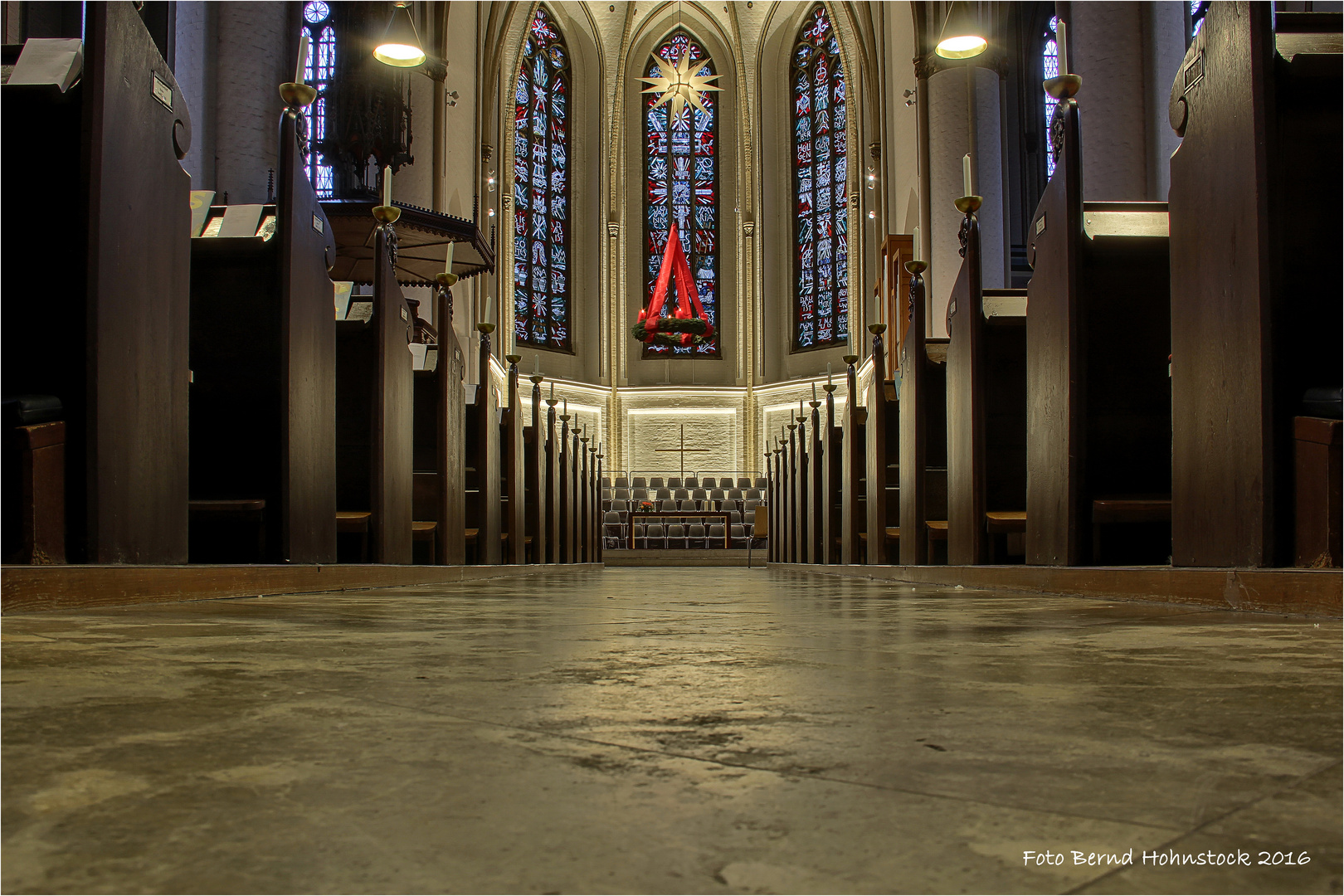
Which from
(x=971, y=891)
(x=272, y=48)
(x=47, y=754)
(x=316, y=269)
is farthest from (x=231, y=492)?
(x=272, y=48)

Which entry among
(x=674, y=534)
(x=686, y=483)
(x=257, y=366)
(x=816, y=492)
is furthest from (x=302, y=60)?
(x=686, y=483)

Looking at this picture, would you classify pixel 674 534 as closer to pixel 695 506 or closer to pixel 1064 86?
pixel 695 506

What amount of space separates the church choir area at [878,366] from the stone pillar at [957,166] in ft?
21.1

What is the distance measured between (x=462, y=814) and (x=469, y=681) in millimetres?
345

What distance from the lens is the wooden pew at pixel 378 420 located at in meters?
3.31

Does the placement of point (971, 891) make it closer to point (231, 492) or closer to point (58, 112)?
point (58, 112)

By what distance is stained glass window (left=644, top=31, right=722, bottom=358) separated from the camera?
56.3 feet

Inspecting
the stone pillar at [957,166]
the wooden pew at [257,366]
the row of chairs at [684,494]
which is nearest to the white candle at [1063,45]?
the wooden pew at [257,366]

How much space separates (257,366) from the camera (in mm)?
2799

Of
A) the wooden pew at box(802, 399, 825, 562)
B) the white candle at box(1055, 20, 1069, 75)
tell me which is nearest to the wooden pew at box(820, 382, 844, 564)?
the wooden pew at box(802, 399, 825, 562)

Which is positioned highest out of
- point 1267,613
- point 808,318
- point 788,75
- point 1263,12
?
point 788,75

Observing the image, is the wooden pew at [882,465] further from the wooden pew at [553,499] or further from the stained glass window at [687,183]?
the stained glass window at [687,183]

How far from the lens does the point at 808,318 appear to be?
16.5m

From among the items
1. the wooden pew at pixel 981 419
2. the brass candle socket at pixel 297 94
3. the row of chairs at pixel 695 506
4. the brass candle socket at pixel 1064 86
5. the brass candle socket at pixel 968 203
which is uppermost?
the brass candle socket at pixel 297 94
